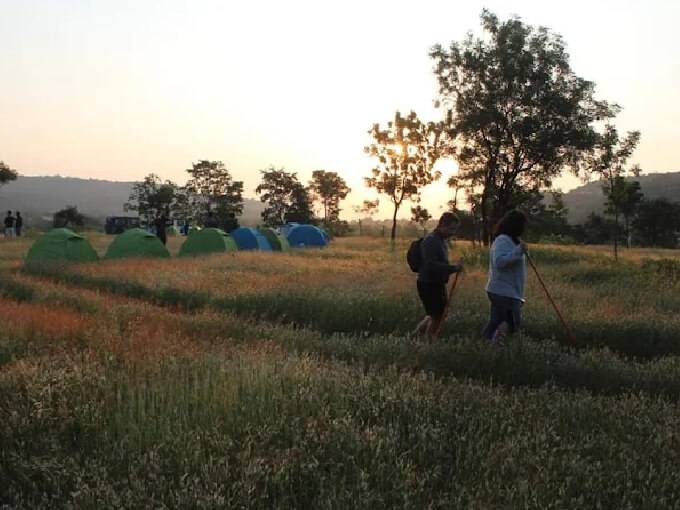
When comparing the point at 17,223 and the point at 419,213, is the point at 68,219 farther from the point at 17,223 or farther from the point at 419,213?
the point at 419,213

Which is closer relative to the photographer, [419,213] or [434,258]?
[434,258]

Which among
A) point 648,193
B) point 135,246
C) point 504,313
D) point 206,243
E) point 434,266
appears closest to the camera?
point 504,313

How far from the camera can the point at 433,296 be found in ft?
26.5

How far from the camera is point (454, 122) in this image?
26.5 metres

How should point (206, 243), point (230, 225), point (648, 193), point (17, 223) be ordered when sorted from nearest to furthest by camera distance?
point (206, 243)
point (230, 225)
point (17, 223)
point (648, 193)

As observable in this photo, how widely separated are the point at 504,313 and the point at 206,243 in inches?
784

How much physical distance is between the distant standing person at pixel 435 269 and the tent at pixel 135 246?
53.8 ft

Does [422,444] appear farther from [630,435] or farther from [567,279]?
[567,279]

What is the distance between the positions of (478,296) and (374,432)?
8.29 metres

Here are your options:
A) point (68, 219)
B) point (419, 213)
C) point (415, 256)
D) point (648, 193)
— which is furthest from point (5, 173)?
point (648, 193)

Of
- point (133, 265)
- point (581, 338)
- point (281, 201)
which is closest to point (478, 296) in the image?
point (581, 338)

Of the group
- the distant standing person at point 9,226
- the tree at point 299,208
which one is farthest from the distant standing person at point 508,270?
the tree at point 299,208

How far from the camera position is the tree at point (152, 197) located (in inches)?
2672

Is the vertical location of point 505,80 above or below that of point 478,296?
above
